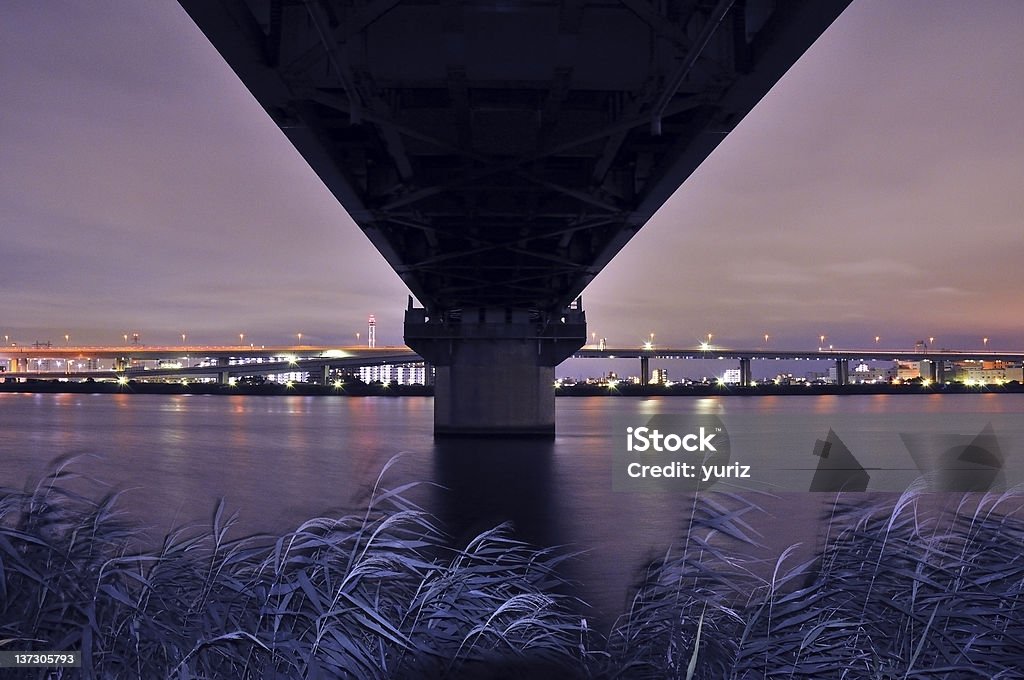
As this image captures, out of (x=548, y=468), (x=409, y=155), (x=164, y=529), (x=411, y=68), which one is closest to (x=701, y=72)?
(x=411, y=68)

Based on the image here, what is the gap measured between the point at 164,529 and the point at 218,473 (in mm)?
18660

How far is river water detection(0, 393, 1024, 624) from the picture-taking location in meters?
21.9

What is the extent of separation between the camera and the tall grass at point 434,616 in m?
6.12

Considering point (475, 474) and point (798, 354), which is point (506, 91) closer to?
point (475, 474)

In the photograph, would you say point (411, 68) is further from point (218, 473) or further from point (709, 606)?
point (218, 473)

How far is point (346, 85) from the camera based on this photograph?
38.3 feet

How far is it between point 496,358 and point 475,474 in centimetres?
1082

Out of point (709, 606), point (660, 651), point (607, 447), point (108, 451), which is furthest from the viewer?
point (607, 447)

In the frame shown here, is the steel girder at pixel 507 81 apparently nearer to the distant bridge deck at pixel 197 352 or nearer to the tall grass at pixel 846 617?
the tall grass at pixel 846 617

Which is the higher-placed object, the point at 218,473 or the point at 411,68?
the point at 411,68
